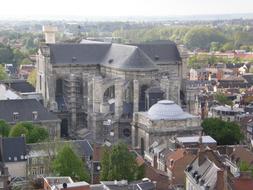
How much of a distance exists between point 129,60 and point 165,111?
12.2 metres

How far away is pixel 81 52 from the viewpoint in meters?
86.5

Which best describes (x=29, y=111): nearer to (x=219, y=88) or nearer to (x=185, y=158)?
(x=185, y=158)

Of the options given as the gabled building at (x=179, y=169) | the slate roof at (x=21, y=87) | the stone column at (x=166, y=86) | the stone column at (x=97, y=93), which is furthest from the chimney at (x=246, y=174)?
the slate roof at (x=21, y=87)

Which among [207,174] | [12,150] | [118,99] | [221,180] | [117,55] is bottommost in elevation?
[12,150]

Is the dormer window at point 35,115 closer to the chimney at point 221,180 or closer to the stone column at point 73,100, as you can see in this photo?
the stone column at point 73,100

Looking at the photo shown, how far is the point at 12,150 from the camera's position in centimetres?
6072

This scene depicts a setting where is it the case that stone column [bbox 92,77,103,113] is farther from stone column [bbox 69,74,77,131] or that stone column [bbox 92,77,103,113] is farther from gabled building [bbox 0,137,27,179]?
gabled building [bbox 0,137,27,179]

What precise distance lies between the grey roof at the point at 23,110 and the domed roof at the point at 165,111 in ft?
38.6

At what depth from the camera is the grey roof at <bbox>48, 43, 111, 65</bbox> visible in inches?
3339

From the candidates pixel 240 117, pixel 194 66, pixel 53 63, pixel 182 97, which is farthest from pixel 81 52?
pixel 194 66

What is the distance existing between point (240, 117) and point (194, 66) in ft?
296

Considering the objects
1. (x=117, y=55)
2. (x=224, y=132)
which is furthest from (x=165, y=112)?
(x=117, y=55)

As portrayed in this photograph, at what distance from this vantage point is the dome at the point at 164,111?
232 ft

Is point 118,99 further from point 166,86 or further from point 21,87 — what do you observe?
point 21,87
